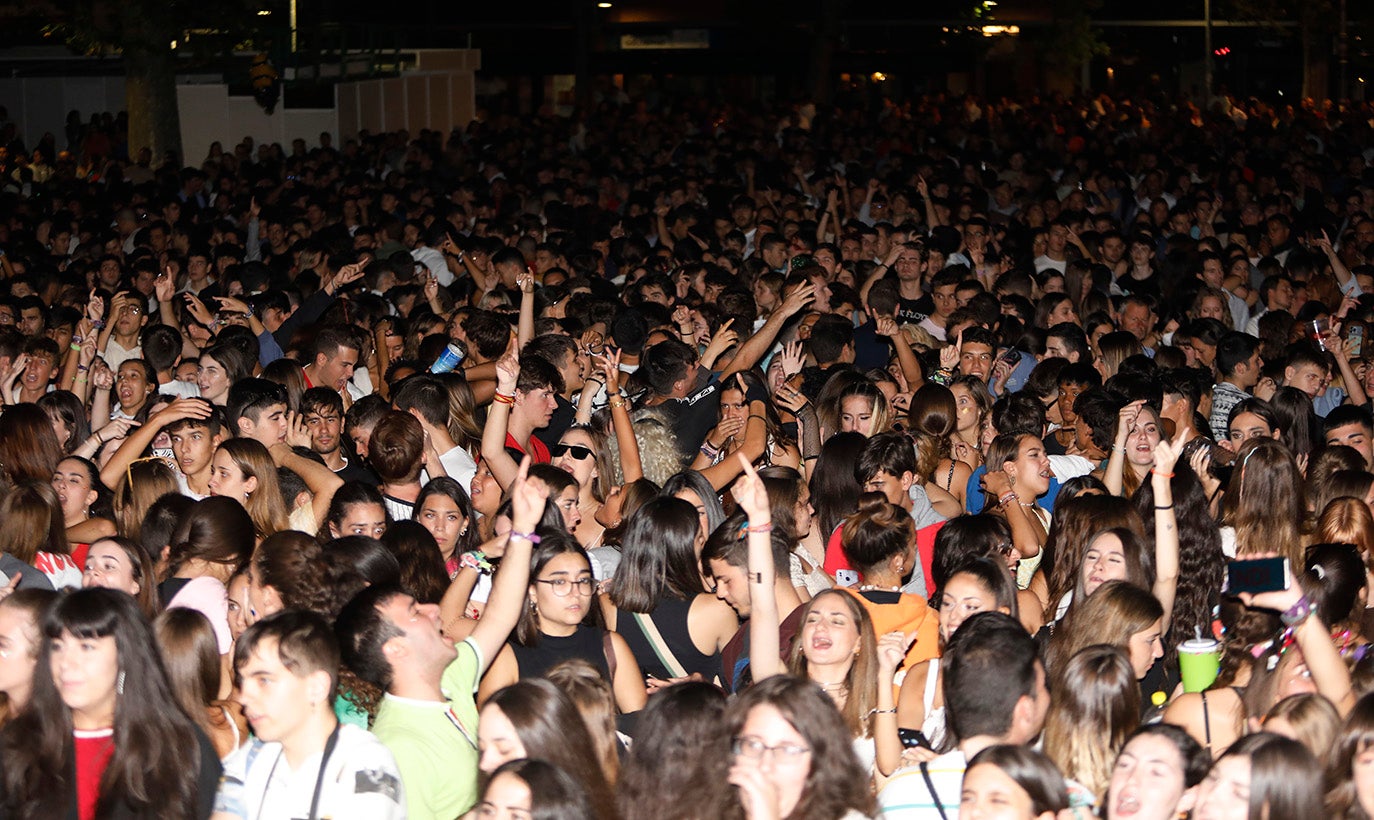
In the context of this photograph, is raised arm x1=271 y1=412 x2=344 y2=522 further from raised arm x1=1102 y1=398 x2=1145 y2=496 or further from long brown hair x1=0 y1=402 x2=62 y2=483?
raised arm x1=1102 y1=398 x2=1145 y2=496

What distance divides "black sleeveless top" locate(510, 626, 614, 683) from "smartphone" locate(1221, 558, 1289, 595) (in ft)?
6.34

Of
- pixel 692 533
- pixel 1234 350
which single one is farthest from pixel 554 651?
pixel 1234 350

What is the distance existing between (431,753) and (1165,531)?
9.30ft

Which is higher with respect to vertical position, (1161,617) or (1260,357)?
(1260,357)

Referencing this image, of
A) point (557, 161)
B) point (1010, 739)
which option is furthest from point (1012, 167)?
point (1010, 739)

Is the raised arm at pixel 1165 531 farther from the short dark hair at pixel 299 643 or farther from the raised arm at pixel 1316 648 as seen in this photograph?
the short dark hair at pixel 299 643

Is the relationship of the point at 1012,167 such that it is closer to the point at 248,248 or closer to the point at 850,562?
the point at 248,248

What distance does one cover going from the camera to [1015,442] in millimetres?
7016

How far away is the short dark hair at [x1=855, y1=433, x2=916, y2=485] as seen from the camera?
654 cm

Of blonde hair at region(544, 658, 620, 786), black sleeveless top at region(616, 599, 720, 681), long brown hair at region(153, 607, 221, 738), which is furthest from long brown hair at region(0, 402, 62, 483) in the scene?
blonde hair at region(544, 658, 620, 786)

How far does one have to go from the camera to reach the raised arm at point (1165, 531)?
5852mm

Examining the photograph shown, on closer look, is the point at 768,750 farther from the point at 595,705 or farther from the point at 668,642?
the point at 668,642

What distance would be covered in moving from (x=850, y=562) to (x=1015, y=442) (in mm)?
1571

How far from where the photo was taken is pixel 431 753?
4434 mm
